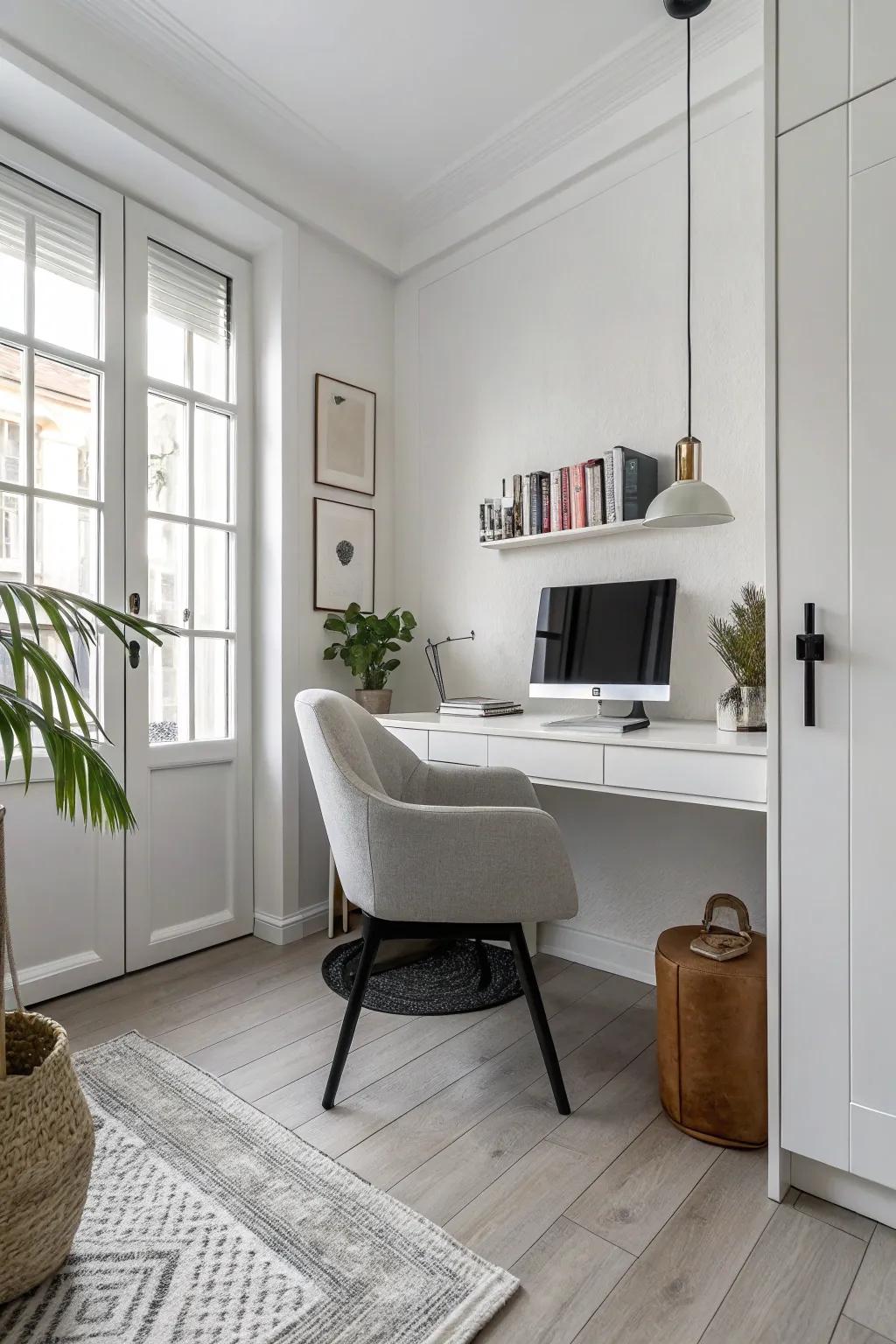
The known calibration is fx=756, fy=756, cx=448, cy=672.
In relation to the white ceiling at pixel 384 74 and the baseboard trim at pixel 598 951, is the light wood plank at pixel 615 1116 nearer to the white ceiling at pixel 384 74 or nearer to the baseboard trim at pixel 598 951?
the baseboard trim at pixel 598 951

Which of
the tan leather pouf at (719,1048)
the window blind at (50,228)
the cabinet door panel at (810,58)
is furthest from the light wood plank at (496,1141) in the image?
the window blind at (50,228)

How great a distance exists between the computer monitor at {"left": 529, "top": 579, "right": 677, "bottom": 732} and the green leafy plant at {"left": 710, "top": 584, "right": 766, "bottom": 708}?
0.19 metres

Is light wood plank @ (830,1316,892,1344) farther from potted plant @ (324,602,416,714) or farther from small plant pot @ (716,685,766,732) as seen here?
potted plant @ (324,602,416,714)

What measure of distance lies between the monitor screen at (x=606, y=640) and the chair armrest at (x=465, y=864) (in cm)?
74

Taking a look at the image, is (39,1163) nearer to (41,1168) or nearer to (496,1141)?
(41,1168)

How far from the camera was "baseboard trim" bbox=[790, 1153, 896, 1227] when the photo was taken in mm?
1340

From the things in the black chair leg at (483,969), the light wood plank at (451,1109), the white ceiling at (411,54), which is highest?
the white ceiling at (411,54)

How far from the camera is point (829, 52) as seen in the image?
132 cm

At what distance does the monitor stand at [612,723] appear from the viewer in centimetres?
202

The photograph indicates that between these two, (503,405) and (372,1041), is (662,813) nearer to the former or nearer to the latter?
(372,1041)

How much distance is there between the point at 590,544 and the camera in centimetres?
257

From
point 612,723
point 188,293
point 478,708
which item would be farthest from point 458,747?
point 188,293

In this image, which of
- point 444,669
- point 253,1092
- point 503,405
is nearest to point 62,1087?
point 253,1092

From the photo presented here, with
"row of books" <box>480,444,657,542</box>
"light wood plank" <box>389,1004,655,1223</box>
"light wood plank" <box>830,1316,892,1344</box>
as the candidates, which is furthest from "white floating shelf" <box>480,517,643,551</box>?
"light wood plank" <box>830,1316,892,1344</box>
